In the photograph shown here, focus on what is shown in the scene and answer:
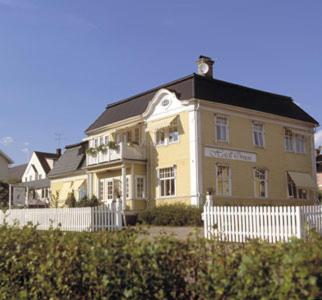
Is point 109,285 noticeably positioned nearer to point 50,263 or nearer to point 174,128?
point 50,263

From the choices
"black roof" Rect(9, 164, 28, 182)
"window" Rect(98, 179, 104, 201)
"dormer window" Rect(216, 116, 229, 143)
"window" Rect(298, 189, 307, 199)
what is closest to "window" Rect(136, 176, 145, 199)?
"window" Rect(98, 179, 104, 201)

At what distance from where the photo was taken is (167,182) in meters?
31.2

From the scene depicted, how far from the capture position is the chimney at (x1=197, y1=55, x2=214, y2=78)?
108 feet

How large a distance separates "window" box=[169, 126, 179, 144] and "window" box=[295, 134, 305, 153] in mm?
9843

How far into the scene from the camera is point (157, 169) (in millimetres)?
31734

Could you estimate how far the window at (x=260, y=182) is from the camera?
32.1 metres

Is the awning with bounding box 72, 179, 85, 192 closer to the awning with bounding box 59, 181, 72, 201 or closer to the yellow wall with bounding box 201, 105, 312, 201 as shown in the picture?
the awning with bounding box 59, 181, 72, 201

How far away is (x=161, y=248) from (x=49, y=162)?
7954cm

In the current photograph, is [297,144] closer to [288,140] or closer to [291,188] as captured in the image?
[288,140]

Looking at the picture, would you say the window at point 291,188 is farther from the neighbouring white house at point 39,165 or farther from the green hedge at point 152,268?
the neighbouring white house at point 39,165

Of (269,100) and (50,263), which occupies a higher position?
(269,100)

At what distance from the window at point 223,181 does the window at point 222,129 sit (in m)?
1.81

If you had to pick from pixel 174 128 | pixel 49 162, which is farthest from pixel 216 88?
pixel 49 162

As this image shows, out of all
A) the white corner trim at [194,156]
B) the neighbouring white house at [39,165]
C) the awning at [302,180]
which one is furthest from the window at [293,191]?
the neighbouring white house at [39,165]
